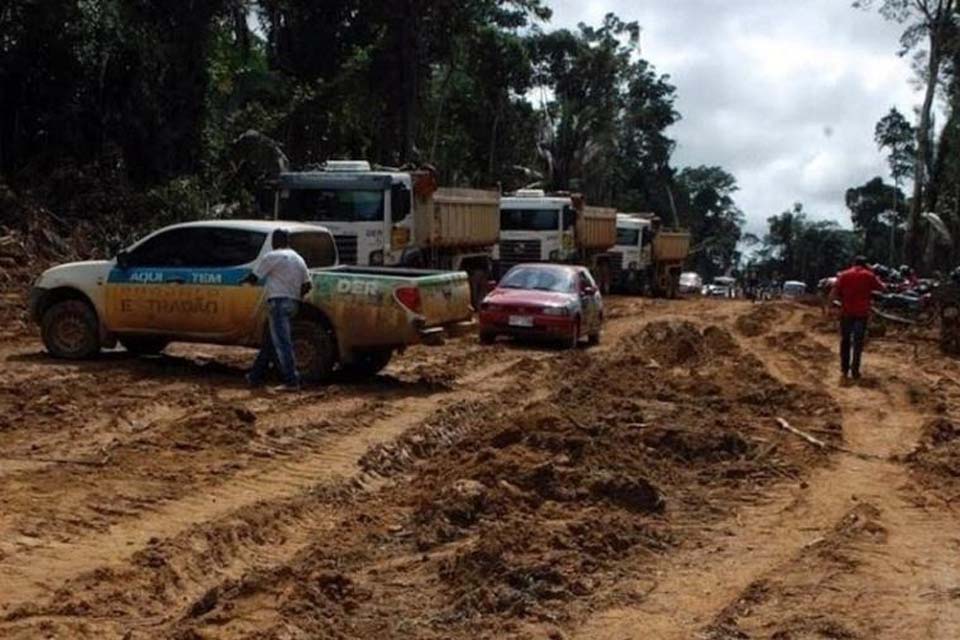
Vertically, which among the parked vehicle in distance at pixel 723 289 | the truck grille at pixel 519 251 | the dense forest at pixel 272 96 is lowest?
the parked vehicle in distance at pixel 723 289

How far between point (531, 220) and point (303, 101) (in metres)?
7.54

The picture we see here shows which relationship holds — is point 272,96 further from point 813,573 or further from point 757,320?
point 813,573

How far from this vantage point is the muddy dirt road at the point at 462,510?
18.8 feet

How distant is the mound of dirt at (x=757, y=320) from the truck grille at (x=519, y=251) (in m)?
5.35

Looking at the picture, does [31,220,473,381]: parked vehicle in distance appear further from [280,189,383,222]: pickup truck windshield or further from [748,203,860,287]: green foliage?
[748,203,860,287]: green foliage

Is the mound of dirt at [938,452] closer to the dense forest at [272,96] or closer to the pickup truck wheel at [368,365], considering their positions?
the pickup truck wheel at [368,365]

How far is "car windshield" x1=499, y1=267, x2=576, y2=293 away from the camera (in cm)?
2061

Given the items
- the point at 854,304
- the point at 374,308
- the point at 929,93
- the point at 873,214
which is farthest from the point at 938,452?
the point at 873,214

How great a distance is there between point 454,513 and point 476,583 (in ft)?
4.71

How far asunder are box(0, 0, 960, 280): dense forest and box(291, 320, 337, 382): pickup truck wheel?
11149mm

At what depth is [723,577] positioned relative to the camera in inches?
260

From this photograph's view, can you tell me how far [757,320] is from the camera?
97.3ft

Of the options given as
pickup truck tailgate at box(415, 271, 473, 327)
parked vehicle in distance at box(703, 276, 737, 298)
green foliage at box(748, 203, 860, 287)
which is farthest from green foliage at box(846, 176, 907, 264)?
pickup truck tailgate at box(415, 271, 473, 327)

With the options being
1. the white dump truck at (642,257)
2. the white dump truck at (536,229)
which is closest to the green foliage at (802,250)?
the white dump truck at (642,257)
